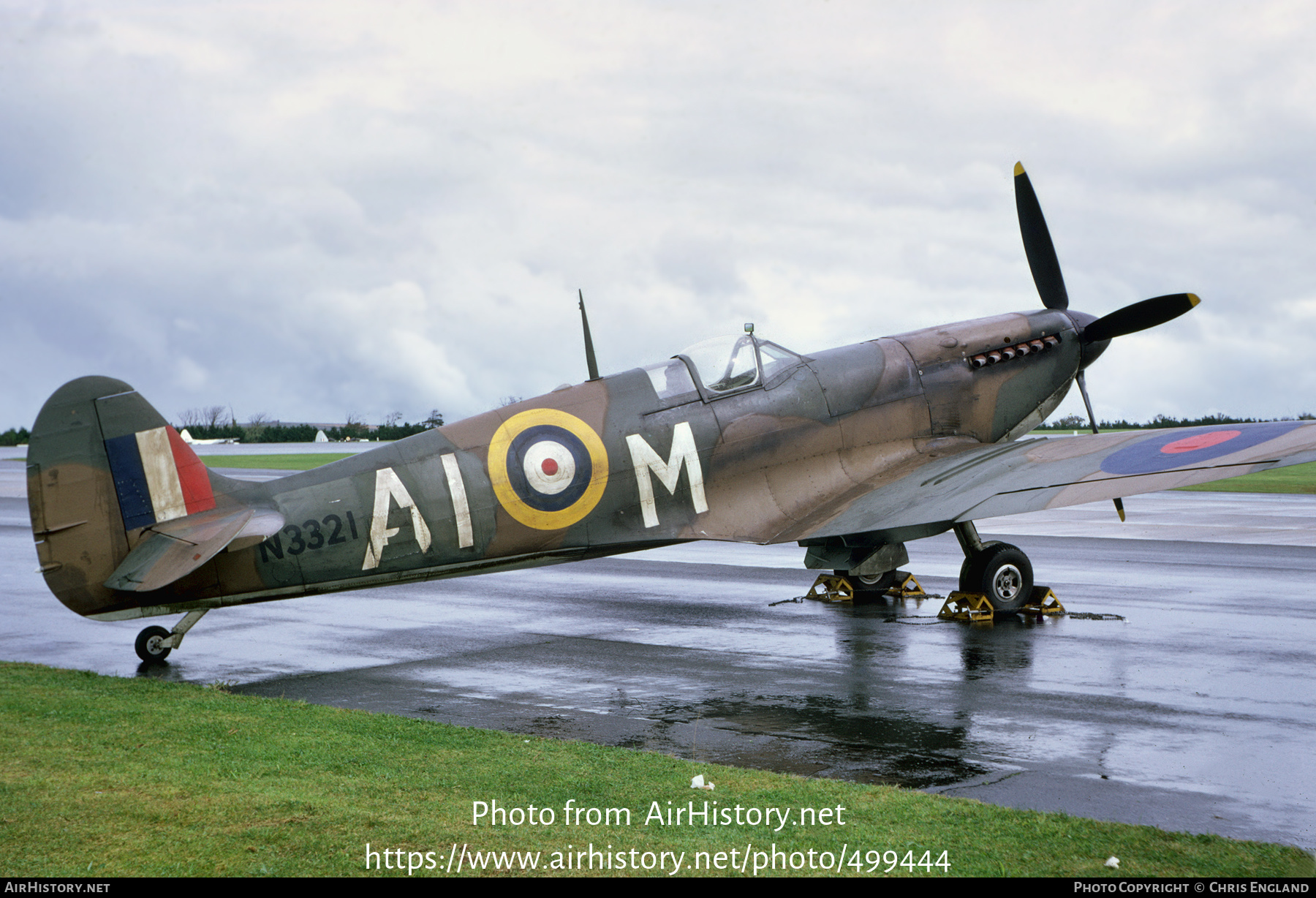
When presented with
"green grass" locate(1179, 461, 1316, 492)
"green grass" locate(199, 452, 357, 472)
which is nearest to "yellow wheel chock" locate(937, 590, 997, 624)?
"green grass" locate(1179, 461, 1316, 492)

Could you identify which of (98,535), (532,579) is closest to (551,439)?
(98,535)

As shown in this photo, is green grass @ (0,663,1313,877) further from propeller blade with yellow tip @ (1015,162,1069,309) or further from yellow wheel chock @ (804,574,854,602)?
propeller blade with yellow tip @ (1015,162,1069,309)

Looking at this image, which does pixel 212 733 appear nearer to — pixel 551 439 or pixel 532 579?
pixel 551 439

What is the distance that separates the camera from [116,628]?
12.6 m

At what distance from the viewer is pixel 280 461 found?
58.3m

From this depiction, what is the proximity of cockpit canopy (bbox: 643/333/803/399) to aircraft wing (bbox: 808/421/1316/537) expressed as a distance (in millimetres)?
1632

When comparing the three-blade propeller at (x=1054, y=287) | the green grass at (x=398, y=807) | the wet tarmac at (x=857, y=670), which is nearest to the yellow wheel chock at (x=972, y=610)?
the wet tarmac at (x=857, y=670)

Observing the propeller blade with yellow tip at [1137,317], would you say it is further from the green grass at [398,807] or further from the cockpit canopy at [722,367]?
the green grass at [398,807]

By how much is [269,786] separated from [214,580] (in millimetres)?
3878

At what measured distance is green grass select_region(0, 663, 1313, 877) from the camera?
16.0 feet

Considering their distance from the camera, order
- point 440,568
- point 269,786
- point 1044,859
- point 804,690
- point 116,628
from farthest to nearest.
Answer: point 116,628 < point 440,568 < point 804,690 < point 269,786 < point 1044,859

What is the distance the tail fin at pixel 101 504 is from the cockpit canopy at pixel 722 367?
155 inches

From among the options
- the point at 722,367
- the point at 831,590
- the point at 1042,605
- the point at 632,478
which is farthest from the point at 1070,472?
the point at 831,590

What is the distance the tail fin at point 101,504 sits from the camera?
9.21 metres
